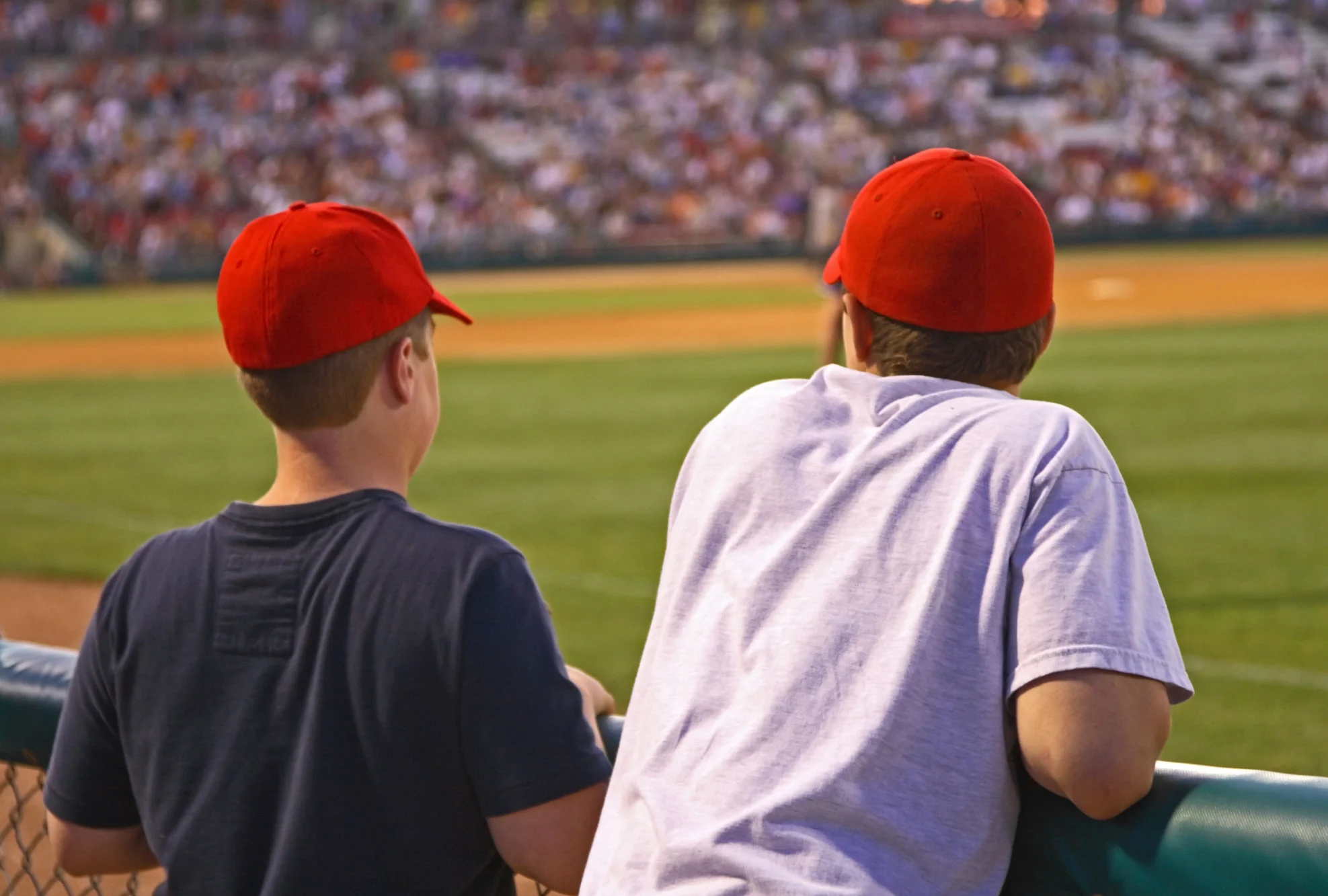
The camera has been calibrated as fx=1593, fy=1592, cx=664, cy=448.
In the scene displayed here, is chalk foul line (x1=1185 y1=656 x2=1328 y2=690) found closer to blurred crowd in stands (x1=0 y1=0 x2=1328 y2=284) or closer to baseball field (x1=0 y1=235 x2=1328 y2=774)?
baseball field (x1=0 y1=235 x2=1328 y2=774)

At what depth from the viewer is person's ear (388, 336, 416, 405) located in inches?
81.6

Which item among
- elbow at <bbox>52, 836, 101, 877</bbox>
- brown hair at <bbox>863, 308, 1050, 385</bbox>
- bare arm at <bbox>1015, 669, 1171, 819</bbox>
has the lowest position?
elbow at <bbox>52, 836, 101, 877</bbox>

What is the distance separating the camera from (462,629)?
1.82 meters

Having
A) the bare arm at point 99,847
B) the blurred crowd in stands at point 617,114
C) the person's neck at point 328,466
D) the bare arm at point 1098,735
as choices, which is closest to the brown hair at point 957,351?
the bare arm at point 1098,735

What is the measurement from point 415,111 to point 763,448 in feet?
134

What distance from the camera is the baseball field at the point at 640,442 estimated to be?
6.93 m

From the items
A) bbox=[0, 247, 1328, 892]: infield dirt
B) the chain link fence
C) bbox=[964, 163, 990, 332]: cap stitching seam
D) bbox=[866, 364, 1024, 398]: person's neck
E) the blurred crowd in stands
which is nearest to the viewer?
bbox=[964, 163, 990, 332]: cap stitching seam

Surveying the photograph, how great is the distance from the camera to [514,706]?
71.8 inches

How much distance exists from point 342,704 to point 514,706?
0.22m

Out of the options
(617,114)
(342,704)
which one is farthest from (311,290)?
(617,114)

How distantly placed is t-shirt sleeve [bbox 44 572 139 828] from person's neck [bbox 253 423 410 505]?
0.91 ft

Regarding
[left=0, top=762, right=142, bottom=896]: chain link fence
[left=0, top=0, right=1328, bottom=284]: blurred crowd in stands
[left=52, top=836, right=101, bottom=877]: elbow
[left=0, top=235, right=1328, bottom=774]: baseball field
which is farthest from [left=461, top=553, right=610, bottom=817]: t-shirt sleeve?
[left=0, top=0, right=1328, bottom=284]: blurred crowd in stands

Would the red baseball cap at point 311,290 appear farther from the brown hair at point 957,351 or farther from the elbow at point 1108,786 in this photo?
the elbow at point 1108,786

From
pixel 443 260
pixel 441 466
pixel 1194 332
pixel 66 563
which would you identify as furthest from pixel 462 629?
pixel 443 260
